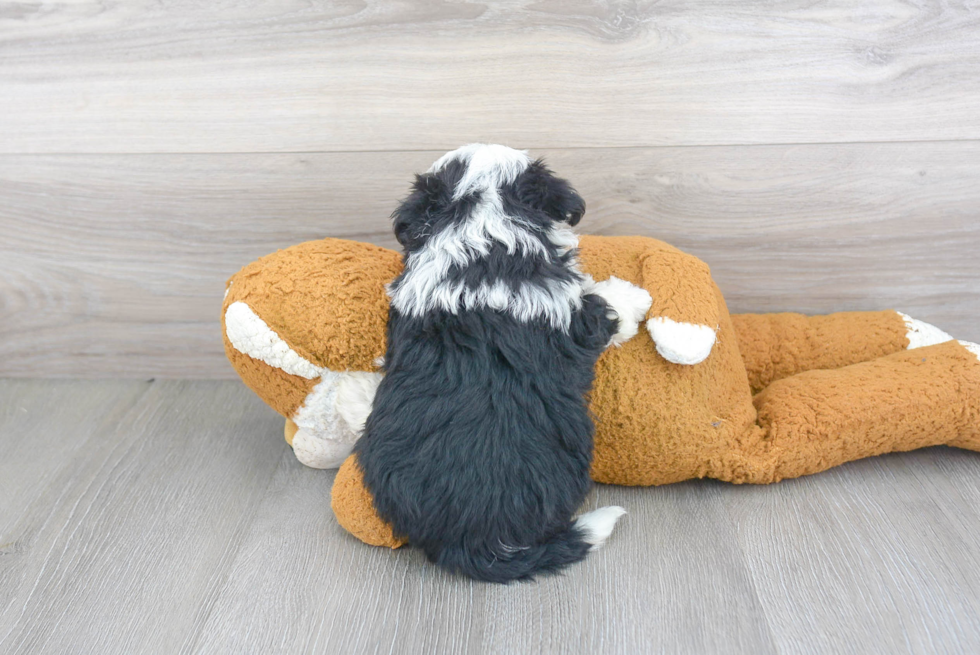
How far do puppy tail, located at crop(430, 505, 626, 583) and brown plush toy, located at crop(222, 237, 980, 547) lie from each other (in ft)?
0.33

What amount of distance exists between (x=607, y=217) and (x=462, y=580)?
2.14 feet

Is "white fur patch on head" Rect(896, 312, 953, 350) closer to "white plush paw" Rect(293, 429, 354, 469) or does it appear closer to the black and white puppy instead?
the black and white puppy

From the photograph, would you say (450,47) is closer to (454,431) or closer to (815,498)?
(454,431)

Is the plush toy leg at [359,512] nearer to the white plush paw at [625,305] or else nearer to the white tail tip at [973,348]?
the white plush paw at [625,305]

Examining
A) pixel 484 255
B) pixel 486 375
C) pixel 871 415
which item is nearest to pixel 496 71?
pixel 484 255

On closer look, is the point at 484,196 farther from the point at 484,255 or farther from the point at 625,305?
the point at 625,305

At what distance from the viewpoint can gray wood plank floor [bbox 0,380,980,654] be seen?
85 centimetres

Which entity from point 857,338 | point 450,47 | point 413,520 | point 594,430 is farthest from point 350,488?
point 857,338

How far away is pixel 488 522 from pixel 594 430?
0.19 m

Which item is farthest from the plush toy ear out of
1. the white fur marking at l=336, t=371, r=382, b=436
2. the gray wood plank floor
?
the gray wood plank floor

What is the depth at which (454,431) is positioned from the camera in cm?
89

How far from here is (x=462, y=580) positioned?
0.93 metres

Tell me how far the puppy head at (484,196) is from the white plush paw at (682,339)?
0.19 m

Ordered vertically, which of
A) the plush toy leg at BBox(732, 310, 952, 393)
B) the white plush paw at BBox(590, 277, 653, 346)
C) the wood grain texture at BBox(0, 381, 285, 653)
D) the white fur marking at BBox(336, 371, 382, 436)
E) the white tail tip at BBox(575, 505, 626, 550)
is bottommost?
the wood grain texture at BBox(0, 381, 285, 653)
